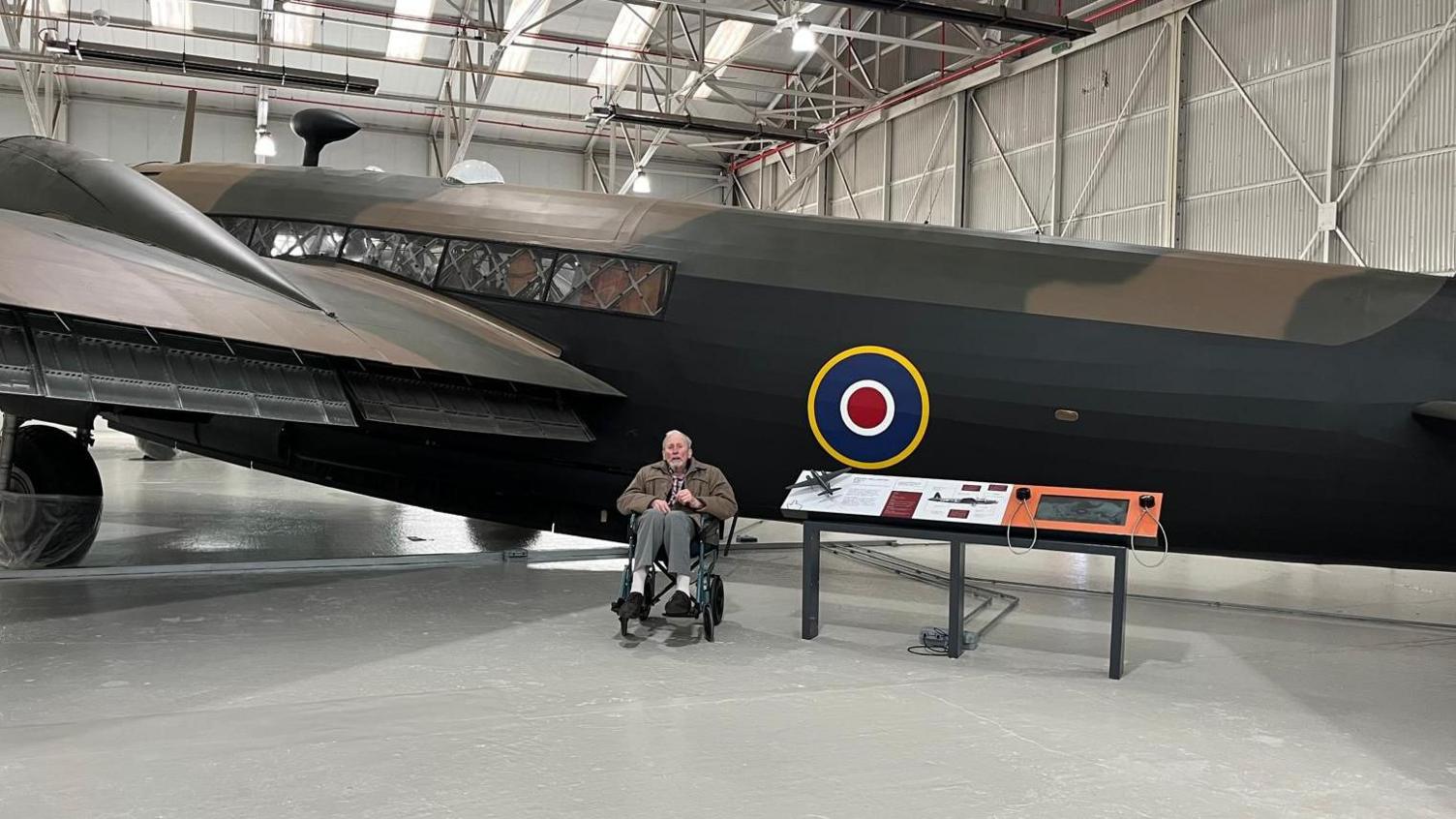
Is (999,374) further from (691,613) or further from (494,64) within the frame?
(494,64)

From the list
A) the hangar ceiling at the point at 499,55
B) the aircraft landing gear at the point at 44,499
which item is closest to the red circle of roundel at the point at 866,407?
the aircraft landing gear at the point at 44,499

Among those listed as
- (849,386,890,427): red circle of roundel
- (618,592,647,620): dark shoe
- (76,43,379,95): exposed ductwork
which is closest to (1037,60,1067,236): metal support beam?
(76,43,379,95): exposed ductwork

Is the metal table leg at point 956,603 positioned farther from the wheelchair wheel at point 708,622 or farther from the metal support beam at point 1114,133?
the metal support beam at point 1114,133

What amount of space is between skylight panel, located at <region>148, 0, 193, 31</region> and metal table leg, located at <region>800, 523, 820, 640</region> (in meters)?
26.7

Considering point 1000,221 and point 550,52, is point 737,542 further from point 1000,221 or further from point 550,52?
point 550,52

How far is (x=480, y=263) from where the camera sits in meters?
9.75

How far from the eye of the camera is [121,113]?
3166cm

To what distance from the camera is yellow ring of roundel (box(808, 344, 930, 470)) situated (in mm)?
8148

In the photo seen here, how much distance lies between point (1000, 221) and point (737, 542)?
16734mm

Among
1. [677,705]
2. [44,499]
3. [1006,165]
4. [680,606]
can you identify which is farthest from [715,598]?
[1006,165]

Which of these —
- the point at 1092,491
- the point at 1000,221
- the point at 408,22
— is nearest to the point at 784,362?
the point at 1092,491

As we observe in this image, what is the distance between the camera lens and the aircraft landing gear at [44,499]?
862 cm

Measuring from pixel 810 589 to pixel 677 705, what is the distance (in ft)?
6.39

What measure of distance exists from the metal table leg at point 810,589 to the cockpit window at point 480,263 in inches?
104
